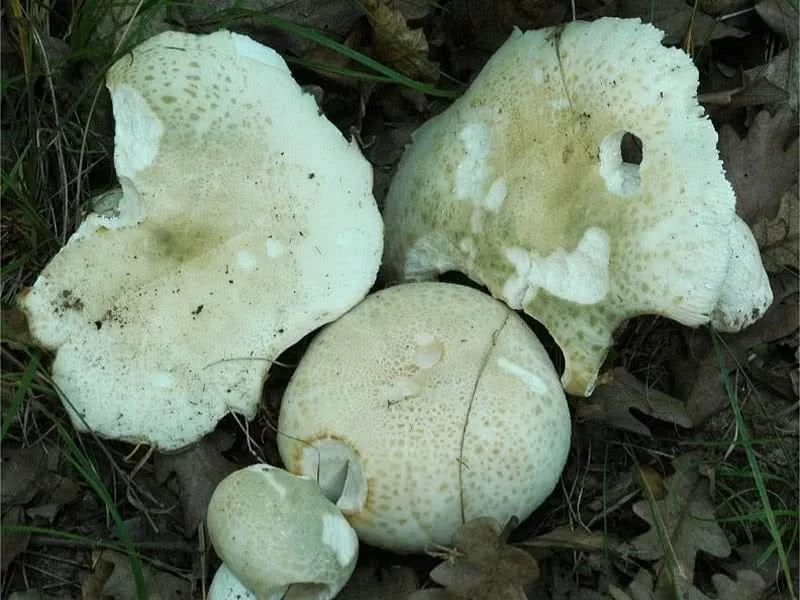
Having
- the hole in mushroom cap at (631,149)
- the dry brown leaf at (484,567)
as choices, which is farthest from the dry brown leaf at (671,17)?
the dry brown leaf at (484,567)

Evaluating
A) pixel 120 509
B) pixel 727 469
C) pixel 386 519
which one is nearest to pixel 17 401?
pixel 120 509

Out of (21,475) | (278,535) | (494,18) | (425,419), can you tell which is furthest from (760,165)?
(21,475)

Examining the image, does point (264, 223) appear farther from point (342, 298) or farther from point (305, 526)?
point (305, 526)

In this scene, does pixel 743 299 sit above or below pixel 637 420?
above

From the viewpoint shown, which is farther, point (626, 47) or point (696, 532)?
point (696, 532)

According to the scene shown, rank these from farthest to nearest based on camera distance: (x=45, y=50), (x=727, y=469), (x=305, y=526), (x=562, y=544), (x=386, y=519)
Result: (x=45, y=50) < (x=727, y=469) < (x=562, y=544) < (x=386, y=519) < (x=305, y=526)

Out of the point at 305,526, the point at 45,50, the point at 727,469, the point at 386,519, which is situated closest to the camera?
the point at 305,526
